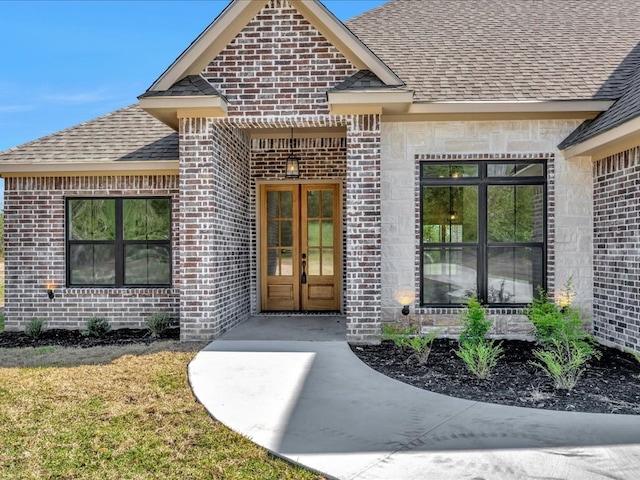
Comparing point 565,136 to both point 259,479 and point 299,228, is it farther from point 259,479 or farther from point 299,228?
point 259,479

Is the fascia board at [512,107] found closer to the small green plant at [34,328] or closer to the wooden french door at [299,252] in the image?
the wooden french door at [299,252]

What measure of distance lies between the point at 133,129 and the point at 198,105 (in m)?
3.13

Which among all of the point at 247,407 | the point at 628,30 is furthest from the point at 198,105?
the point at 628,30

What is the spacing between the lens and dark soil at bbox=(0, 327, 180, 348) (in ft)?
23.2

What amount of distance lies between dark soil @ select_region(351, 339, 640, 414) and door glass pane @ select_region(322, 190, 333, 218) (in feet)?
10.5

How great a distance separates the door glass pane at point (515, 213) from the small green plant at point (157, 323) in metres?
5.45

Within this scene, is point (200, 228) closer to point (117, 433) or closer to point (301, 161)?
point (301, 161)

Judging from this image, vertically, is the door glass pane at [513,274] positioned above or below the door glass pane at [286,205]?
below

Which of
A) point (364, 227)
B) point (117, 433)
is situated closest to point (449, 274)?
point (364, 227)

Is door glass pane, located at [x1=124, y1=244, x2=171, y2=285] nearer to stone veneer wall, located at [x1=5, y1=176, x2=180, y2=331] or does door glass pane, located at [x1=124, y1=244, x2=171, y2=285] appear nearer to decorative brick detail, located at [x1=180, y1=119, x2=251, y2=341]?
stone veneer wall, located at [x1=5, y1=176, x2=180, y2=331]

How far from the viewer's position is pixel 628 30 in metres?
8.91

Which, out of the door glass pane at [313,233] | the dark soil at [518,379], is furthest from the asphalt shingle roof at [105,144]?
the dark soil at [518,379]

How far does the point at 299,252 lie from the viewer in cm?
889

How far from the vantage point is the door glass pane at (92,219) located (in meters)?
8.13
